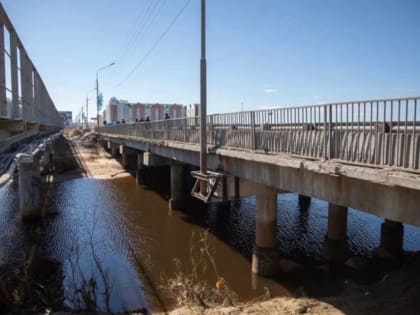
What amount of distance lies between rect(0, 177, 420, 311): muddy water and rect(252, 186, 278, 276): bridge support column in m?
0.52

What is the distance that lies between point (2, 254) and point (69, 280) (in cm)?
386

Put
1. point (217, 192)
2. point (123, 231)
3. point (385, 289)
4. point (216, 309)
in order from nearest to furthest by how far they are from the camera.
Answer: point (216, 309)
point (385, 289)
point (217, 192)
point (123, 231)

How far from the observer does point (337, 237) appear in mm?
12414


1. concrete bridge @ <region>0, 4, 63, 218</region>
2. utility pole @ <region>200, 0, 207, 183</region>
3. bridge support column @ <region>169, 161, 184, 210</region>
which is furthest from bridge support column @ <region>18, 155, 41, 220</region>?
utility pole @ <region>200, 0, 207, 183</region>

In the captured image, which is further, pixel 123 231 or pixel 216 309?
pixel 123 231

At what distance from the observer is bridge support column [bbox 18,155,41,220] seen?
16931 millimetres

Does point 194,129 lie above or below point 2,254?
above

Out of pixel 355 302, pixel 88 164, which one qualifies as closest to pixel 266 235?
pixel 355 302

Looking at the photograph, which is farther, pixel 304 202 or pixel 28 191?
pixel 304 202

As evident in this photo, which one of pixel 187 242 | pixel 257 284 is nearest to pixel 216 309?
pixel 257 284

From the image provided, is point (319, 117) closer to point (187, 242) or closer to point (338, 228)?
point (338, 228)

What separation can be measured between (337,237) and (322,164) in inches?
240

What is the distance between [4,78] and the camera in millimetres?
9008

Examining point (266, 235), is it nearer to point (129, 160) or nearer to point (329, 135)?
point (329, 135)
